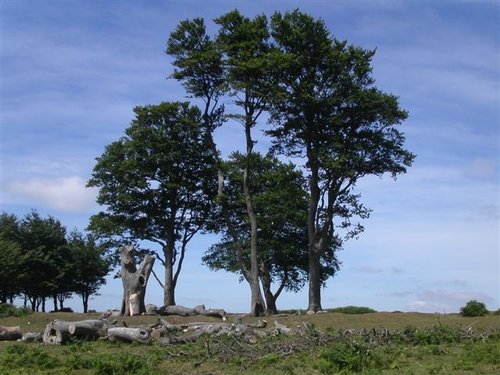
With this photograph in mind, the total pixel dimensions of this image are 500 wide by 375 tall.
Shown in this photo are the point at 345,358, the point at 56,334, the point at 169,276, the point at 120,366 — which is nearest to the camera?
the point at 120,366

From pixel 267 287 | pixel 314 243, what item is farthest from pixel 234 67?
pixel 267 287

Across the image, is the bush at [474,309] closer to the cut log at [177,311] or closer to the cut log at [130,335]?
the cut log at [177,311]

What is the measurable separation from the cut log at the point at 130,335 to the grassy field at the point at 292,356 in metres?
0.26

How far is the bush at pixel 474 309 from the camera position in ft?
85.6

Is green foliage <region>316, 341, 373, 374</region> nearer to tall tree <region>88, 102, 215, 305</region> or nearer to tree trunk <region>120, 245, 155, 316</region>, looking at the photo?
tree trunk <region>120, 245, 155, 316</region>

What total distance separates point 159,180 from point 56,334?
66.8 feet

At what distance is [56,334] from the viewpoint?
1825 cm

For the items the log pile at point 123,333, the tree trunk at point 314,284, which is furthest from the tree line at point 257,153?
the log pile at point 123,333

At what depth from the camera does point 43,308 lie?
5047 cm

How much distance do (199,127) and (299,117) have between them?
6582 mm

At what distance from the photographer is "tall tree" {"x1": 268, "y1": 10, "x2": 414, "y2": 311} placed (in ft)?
98.7

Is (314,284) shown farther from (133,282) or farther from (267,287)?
(267,287)

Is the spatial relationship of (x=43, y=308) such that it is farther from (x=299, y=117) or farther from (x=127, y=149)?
(x=299, y=117)

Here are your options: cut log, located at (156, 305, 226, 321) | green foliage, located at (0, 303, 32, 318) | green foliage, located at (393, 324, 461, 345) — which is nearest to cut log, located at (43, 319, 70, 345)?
green foliage, located at (393, 324, 461, 345)
